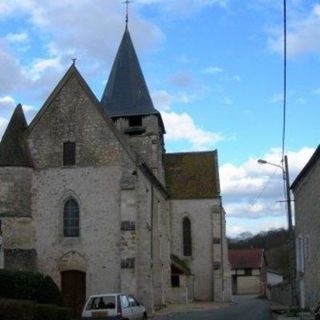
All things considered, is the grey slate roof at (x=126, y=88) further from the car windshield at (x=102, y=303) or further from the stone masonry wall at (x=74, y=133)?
the car windshield at (x=102, y=303)

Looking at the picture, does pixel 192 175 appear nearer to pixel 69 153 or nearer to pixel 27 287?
pixel 69 153

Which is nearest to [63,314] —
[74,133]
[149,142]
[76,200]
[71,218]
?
[71,218]

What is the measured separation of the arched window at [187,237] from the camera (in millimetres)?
49500

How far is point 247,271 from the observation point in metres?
87.4

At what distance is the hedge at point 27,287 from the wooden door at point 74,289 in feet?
18.3

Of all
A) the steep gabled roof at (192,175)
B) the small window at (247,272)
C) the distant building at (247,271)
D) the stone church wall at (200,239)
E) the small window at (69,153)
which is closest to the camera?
the small window at (69,153)

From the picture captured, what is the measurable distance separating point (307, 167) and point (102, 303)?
11.7 meters

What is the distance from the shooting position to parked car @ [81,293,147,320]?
21.0 m

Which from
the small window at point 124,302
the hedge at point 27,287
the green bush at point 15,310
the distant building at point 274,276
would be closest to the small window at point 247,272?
the distant building at point 274,276

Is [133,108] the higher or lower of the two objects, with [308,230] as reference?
higher

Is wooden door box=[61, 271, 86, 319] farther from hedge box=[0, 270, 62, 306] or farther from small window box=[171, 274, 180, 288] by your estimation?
small window box=[171, 274, 180, 288]

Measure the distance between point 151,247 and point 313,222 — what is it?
11053 mm

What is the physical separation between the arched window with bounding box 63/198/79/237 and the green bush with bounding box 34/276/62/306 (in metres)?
6.50

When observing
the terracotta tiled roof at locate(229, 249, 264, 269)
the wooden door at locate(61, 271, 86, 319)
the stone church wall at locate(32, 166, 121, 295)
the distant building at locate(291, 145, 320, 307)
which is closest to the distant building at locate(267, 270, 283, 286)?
the terracotta tiled roof at locate(229, 249, 264, 269)
